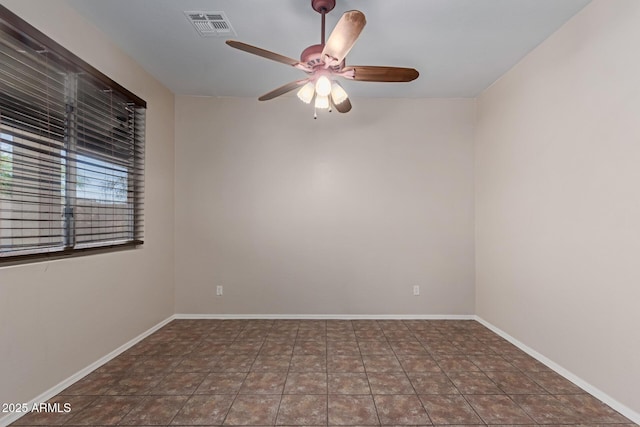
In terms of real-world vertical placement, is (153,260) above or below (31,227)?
below

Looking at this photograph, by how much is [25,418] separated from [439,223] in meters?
3.99

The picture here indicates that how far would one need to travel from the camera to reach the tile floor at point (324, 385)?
77.5 inches

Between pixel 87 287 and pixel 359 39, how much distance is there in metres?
2.92

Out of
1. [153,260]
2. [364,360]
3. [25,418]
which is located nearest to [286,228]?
[153,260]

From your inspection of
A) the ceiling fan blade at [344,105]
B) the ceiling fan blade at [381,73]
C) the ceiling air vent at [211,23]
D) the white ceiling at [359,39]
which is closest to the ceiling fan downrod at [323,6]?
the white ceiling at [359,39]

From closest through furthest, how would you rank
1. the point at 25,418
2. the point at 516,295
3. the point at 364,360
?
the point at 25,418 → the point at 364,360 → the point at 516,295

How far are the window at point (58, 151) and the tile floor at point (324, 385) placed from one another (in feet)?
3.46

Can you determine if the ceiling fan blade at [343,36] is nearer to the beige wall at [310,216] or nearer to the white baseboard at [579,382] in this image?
the beige wall at [310,216]

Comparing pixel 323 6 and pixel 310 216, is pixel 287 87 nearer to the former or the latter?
pixel 323 6

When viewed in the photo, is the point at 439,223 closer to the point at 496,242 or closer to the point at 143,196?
the point at 496,242

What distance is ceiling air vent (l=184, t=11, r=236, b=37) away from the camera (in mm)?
2367

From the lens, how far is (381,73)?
2.14m

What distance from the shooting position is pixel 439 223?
3.98 meters

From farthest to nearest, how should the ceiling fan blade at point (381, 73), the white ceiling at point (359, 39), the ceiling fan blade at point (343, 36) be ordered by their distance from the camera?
the white ceiling at point (359, 39)
the ceiling fan blade at point (381, 73)
the ceiling fan blade at point (343, 36)
